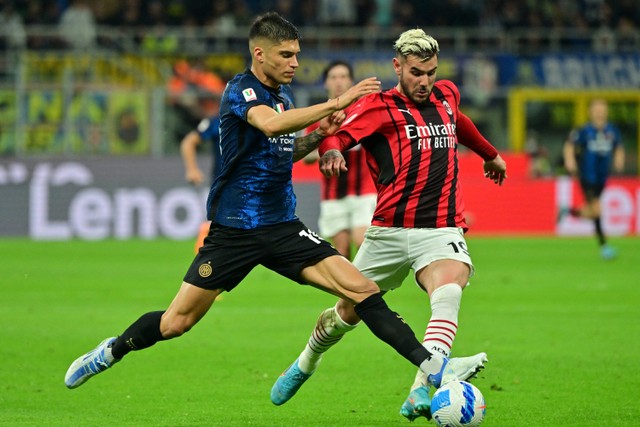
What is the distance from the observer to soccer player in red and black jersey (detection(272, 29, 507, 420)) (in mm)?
7320

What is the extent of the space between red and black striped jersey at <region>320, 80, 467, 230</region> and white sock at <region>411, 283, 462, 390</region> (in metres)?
0.56

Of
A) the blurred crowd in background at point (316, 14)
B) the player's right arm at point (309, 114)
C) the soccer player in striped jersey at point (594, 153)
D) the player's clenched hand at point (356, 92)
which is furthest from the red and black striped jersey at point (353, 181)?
the blurred crowd in background at point (316, 14)

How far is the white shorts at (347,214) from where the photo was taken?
41.2 ft

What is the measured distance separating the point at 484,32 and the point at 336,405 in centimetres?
2192

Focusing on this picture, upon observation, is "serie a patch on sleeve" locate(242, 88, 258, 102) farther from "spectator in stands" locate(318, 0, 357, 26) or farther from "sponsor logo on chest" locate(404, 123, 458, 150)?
"spectator in stands" locate(318, 0, 357, 26)

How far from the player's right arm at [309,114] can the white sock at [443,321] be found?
51.1 inches

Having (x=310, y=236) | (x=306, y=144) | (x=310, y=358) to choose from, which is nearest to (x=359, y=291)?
(x=310, y=236)

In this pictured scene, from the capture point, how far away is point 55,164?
76.9 ft

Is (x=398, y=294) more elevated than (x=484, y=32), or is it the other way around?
(x=484, y=32)

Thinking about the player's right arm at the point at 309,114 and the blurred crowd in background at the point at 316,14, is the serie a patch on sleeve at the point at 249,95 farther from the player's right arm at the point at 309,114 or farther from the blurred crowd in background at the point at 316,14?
the blurred crowd in background at the point at 316,14

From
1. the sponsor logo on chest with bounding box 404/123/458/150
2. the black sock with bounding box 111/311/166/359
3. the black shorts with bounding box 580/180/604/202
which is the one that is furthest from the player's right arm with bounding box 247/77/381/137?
the black shorts with bounding box 580/180/604/202

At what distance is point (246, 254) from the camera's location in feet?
23.3

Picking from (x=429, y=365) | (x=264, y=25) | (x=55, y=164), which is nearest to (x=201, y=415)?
(x=429, y=365)

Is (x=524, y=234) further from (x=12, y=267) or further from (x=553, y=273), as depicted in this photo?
(x=12, y=267)
